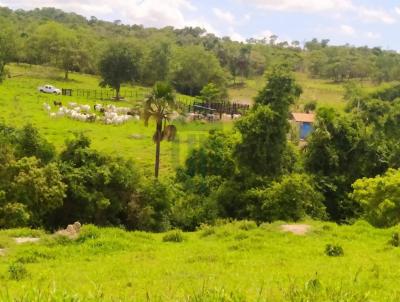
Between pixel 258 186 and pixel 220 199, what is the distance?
6.66 ft

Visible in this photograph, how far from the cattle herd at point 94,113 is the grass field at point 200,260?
34.1 metres

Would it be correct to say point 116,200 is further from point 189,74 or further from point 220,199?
Result: point 189,74

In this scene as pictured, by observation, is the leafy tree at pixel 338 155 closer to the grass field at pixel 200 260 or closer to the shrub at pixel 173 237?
the grass field at pixel 200 260

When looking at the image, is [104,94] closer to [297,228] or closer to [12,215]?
[12,215]

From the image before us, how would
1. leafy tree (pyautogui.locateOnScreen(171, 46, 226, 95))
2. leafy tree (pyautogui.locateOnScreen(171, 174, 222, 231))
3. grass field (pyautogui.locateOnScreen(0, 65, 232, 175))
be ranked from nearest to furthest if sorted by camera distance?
leafy tree (pyautogui.locateOnScreen(171, 174, 222, 231)), grass field (pyautogui.locateOnScreen(0, 65, 232, 175)), leafy tree (pyautogui.locateOnScreen(171, 46, 226, 95))

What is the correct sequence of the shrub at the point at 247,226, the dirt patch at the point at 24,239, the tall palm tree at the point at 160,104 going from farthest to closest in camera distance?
the tall palm tree at the point at 160,104
the shrub at the point at 247,226
the dirt patch at the point at 24,239

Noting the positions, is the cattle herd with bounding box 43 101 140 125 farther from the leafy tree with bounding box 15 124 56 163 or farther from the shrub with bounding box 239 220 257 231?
the shrub with bounding box 239 220 257 231

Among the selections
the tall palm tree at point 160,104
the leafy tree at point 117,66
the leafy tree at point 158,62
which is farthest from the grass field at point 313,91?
the tall palm tree at point 160,104

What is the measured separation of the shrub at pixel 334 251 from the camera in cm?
1753

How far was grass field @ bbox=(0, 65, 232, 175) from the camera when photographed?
43.7 metres

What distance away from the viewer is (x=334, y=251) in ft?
57.7

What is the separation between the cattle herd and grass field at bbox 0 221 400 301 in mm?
34131

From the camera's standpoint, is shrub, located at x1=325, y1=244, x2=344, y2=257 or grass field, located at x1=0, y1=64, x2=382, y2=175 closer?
shrub, located at x1=325, y1=244, x2=344, y2=257

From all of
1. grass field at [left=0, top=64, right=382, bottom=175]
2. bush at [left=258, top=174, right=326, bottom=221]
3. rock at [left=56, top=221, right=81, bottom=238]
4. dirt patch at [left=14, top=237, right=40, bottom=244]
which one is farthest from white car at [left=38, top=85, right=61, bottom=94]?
dirt patch at [left=14, top=237, right=40, bottom=244]
